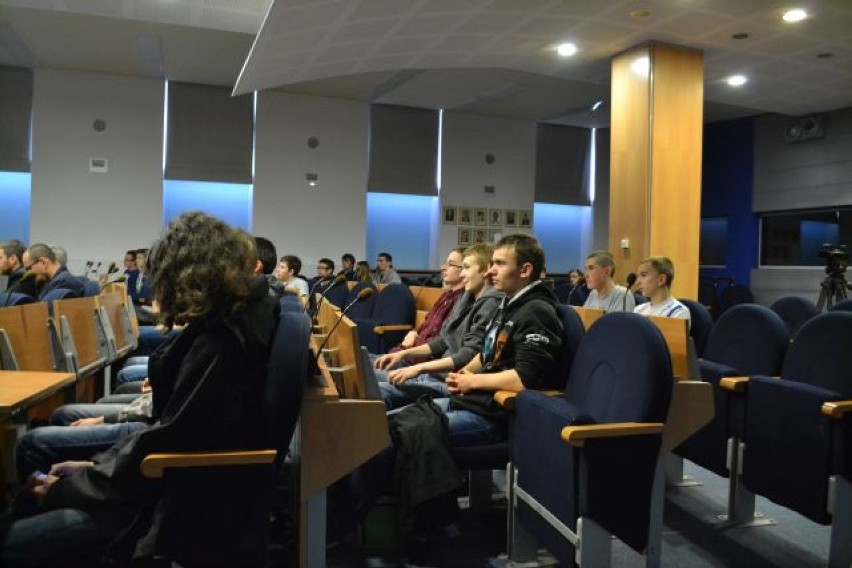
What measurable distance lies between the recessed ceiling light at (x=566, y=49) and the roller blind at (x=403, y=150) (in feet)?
13.7

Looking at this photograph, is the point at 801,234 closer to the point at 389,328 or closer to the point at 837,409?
the point at 389,328

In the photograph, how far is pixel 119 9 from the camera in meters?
6.32

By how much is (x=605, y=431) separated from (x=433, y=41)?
5130mm

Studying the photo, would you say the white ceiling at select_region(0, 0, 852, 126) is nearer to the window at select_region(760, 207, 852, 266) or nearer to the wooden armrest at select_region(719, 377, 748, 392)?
the window at select_region(760, 207, 852, 266)

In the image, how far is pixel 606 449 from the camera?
1855 millimetres

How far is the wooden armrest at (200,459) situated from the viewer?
5.04 ft

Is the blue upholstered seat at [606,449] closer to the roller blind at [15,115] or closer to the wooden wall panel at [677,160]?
the wooden wall panel at [677,160]

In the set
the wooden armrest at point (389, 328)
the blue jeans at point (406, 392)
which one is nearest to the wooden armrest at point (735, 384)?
the blue jeans at point (406, 392)

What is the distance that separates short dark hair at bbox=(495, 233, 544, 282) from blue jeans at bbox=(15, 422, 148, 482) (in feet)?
4.75

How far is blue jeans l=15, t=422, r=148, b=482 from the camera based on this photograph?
74.3 inches

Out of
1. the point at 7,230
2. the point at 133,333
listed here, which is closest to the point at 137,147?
the point at 7,230

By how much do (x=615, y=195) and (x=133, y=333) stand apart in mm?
4665

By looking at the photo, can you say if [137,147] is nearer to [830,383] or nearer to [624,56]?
[624,56]

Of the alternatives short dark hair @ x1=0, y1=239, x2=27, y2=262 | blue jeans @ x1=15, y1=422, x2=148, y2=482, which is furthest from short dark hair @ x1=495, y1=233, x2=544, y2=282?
short dark hair @ x1=0, y1=239, x2=27, y2=262
